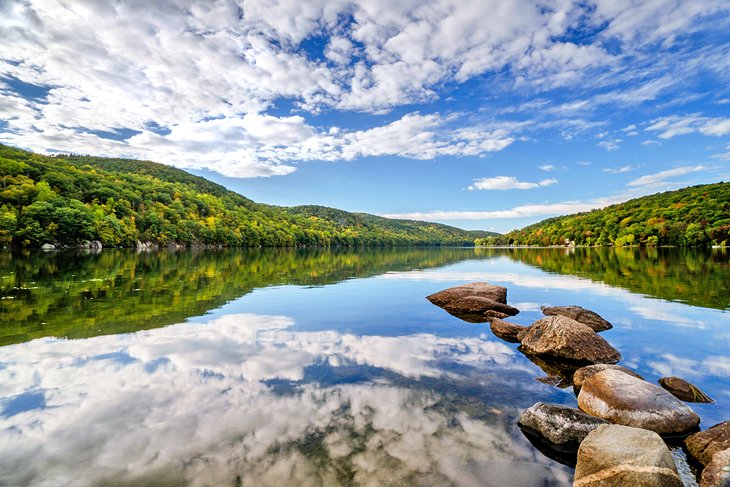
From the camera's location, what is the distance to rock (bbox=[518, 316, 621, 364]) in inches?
488

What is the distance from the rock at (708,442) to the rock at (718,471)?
1.50 ft

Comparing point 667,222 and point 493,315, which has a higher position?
point 667,222

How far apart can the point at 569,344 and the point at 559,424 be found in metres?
6.15

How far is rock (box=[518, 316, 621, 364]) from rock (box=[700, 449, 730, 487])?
6.58 metres

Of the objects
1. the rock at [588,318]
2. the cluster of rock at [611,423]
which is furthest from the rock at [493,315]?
the cluster of rock at [611,423]

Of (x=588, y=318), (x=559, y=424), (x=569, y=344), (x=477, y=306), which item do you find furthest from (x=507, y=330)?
(x=559, y=424)

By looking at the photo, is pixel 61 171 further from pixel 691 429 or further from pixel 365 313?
pixel 691 429

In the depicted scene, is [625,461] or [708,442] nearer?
[625,461]

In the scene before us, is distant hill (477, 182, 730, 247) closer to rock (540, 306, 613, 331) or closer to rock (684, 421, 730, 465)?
rock (540, 306, 613, 331)

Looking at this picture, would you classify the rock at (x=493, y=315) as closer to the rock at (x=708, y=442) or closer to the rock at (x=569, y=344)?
the rock at (x=569, y=344)

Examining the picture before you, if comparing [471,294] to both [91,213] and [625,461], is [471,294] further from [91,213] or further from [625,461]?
[91,213]

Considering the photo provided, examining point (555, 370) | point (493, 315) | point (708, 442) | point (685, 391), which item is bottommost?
point (555, 370)

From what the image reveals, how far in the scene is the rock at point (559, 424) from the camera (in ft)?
23.1

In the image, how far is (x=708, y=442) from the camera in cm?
655
